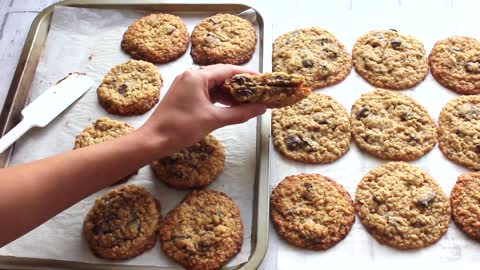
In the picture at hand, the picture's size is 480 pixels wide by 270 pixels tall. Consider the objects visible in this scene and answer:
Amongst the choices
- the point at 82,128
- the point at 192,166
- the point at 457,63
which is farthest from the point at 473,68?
the point at 82,128

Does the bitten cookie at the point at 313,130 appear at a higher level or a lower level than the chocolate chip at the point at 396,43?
lower

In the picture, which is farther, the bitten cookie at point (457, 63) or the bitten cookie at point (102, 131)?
the bitten cookie at point (457, 63)

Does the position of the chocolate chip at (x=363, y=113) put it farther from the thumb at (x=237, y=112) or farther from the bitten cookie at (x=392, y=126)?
the thumb at (x=237, y=112)

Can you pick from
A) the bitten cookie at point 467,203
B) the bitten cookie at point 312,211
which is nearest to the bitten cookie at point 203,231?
the bitten cookie at point 312,211

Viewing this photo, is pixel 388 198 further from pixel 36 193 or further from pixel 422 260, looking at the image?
pixel 36 193

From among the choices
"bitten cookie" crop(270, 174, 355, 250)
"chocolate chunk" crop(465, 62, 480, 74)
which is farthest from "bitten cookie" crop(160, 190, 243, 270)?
"chocolate chunk" crop(465, 62, 480, 74)

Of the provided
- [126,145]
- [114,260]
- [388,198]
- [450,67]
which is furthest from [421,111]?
[114,260]
